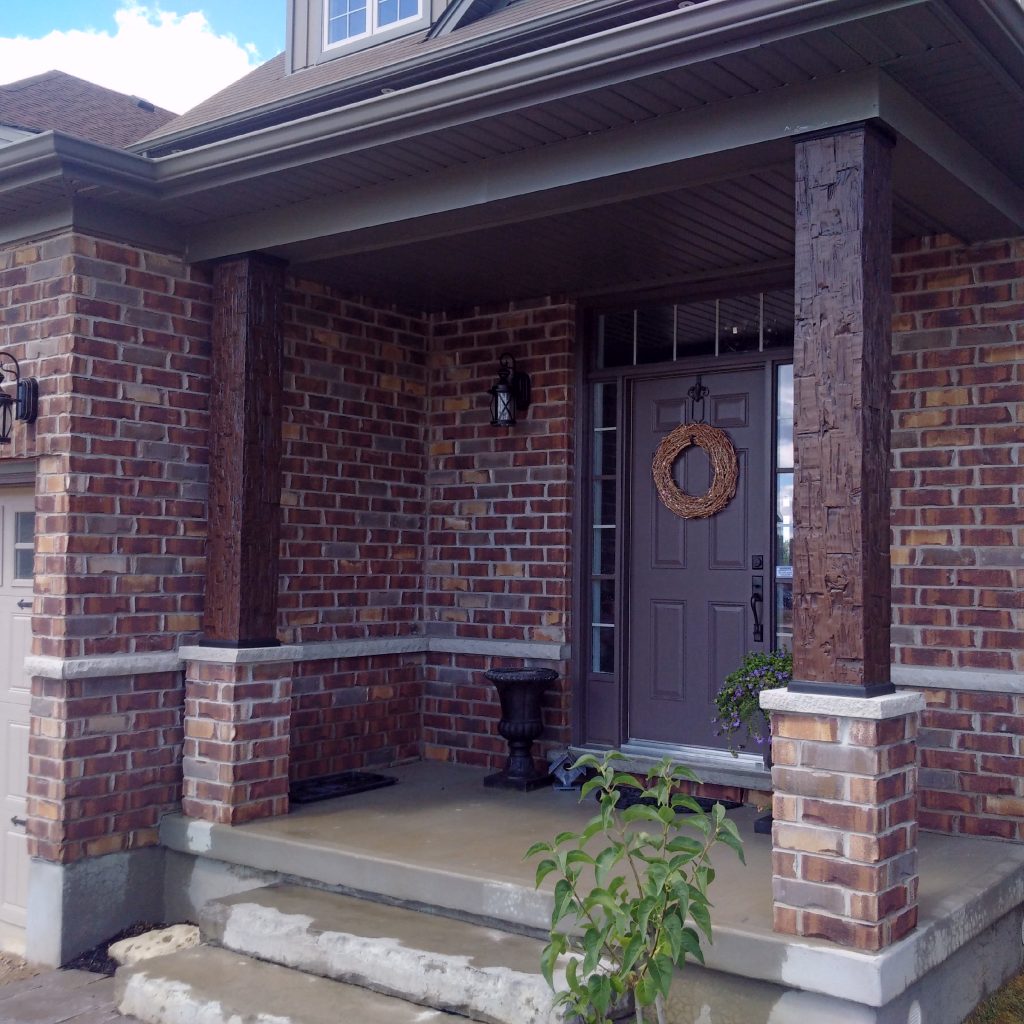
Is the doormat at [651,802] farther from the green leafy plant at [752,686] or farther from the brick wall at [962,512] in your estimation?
the brick wall at [962,512]

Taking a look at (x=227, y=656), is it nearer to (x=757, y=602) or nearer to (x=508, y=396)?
(x=508, y=396)

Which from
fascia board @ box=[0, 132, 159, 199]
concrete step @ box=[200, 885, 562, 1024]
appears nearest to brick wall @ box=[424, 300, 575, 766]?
concrete step @ box=[200, 885, 562, 1024]

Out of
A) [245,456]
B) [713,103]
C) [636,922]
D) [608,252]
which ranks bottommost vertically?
[636,922]

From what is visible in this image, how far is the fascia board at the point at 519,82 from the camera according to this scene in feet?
11.3

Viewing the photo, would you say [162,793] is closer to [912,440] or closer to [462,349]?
[462,349]

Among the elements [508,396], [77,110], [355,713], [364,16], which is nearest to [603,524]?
[508,396]

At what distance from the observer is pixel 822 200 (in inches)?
147

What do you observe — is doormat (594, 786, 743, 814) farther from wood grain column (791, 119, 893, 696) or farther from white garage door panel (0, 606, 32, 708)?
white garage door panel (0, 606, 32, 708)

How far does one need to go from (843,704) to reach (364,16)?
487 centimetres

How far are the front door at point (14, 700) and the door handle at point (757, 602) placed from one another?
3.45 meters

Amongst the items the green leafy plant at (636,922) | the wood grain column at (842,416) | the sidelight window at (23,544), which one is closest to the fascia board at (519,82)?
the wood grain column at (842,416)

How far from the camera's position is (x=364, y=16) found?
257 inches

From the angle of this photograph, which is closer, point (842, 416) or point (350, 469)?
point (842, 416)

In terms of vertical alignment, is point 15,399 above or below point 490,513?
above
